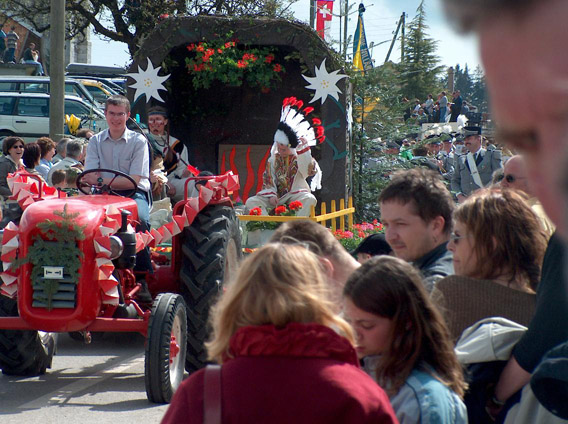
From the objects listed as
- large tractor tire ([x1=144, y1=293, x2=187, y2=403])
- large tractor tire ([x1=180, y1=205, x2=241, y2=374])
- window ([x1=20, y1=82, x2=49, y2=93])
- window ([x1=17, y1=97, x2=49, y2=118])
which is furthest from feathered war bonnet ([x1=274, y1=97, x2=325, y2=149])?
window ([x1=20, y1=82, x2=49, y2=93])

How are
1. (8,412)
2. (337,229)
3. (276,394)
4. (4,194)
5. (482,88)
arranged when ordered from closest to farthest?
(482,88)
(276,394)
(8,412)
(4,194)
(337,229)

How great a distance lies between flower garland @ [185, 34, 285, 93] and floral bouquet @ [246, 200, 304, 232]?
270cm

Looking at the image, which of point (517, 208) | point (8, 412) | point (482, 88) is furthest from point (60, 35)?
→ point (482, 88)

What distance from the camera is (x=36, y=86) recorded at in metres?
22.2

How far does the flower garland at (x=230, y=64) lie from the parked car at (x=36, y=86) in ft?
32.2

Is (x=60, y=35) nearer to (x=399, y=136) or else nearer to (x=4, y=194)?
(x=4, y=194)

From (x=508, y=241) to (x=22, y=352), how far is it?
4518 mm

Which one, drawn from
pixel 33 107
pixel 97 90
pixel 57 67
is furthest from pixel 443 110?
pixel 57 67

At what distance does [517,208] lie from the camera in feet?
8.16

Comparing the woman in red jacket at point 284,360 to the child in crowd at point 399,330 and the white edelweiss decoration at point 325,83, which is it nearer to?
the child in crowd at point 399,330

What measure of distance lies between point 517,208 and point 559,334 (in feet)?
2.00

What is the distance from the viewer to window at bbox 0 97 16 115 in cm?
2141

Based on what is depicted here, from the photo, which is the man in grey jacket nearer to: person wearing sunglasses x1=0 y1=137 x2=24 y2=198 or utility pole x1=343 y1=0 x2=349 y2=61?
utility pole x1=343 y1=0 x2=349 y2=61

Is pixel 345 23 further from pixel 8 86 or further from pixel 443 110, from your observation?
pixel 443 110
